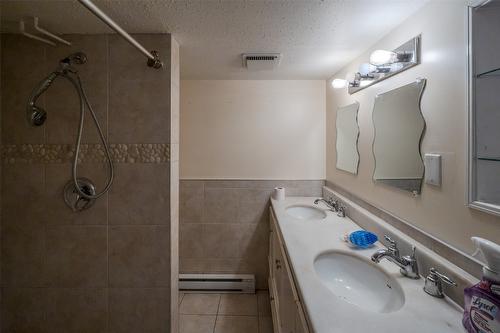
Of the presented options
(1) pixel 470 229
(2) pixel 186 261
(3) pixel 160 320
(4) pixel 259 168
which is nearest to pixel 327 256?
(1) pixel 470 229


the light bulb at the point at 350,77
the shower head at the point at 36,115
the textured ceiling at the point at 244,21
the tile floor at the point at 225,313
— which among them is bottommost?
the tile floor at the point at 225,313

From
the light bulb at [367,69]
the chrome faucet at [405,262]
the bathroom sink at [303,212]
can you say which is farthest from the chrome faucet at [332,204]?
the light bulb at [367,69]

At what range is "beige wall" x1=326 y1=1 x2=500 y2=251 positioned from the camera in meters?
0.86

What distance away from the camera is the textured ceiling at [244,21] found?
1.13m

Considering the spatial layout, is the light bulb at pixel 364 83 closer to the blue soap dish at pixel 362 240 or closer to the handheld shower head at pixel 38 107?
the blue soap dish at pixel 362 240

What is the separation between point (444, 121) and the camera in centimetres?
96

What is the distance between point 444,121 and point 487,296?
649 mm

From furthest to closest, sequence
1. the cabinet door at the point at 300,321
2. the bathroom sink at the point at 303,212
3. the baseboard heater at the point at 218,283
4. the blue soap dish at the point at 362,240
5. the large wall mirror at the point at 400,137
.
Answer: the baseboard heater at the point at 218,283 → the bathroom sink at the point at 303,212 → the blue soap dish at the point at 362,240 → the large wall mirror at the point at 400,137 → the cabinet door at the point at 300,321

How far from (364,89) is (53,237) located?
2.26 m

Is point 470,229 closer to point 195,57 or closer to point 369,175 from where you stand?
point 369,175

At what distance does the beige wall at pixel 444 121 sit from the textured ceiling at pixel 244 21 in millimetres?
169

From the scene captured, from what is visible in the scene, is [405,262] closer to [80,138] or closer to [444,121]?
[444,121]

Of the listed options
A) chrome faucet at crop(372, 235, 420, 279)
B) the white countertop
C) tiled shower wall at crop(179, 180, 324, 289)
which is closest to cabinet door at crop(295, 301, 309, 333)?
the white countertop

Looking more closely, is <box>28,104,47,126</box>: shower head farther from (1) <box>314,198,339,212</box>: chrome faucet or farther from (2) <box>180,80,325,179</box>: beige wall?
(1) <box>314,198,339,212</box>: chrome faucet
